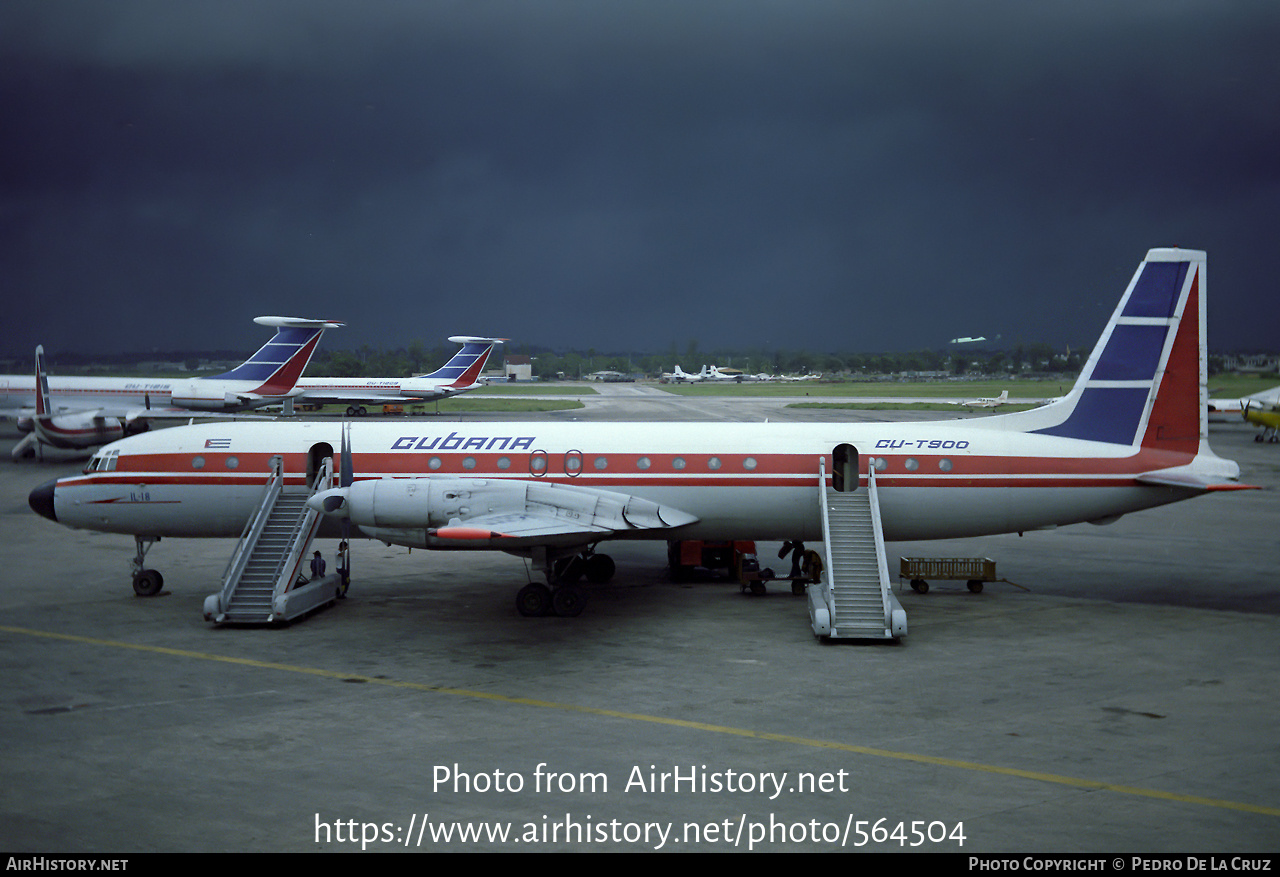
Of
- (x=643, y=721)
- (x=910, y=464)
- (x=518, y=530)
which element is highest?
(x=910, y=464)

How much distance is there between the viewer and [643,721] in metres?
14.6

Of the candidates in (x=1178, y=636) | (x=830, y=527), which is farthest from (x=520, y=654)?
(x=1178, y=636)

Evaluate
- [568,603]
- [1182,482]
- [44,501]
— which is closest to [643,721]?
[568,603]

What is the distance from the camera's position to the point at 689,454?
22.6m

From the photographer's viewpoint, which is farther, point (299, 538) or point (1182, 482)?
point (1182, 482)

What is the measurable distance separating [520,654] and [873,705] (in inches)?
261

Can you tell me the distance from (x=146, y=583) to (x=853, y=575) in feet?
53.7

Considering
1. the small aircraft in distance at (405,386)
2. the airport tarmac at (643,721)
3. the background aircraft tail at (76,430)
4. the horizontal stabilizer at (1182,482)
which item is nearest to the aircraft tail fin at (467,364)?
the small aircraft in distance at (405,386)

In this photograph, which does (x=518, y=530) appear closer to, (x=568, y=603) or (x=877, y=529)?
(x=568, y=603)

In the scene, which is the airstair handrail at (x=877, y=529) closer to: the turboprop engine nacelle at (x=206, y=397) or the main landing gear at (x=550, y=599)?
the main landing gear at (x=550, y=599)

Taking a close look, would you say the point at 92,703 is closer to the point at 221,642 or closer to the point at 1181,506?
the point at 221,642

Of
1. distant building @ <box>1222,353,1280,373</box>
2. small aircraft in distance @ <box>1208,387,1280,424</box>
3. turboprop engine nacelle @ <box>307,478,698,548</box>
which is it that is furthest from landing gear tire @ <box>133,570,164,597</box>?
small aircraft in distance @ <box>1208,387,1280,424</box>

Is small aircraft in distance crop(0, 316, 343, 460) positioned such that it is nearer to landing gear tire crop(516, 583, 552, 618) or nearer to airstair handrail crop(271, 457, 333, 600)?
airstair handrail crop(271, 457, 333, 600)

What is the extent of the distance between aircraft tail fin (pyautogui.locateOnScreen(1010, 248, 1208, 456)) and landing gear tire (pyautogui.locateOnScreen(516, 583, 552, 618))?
479 inches
